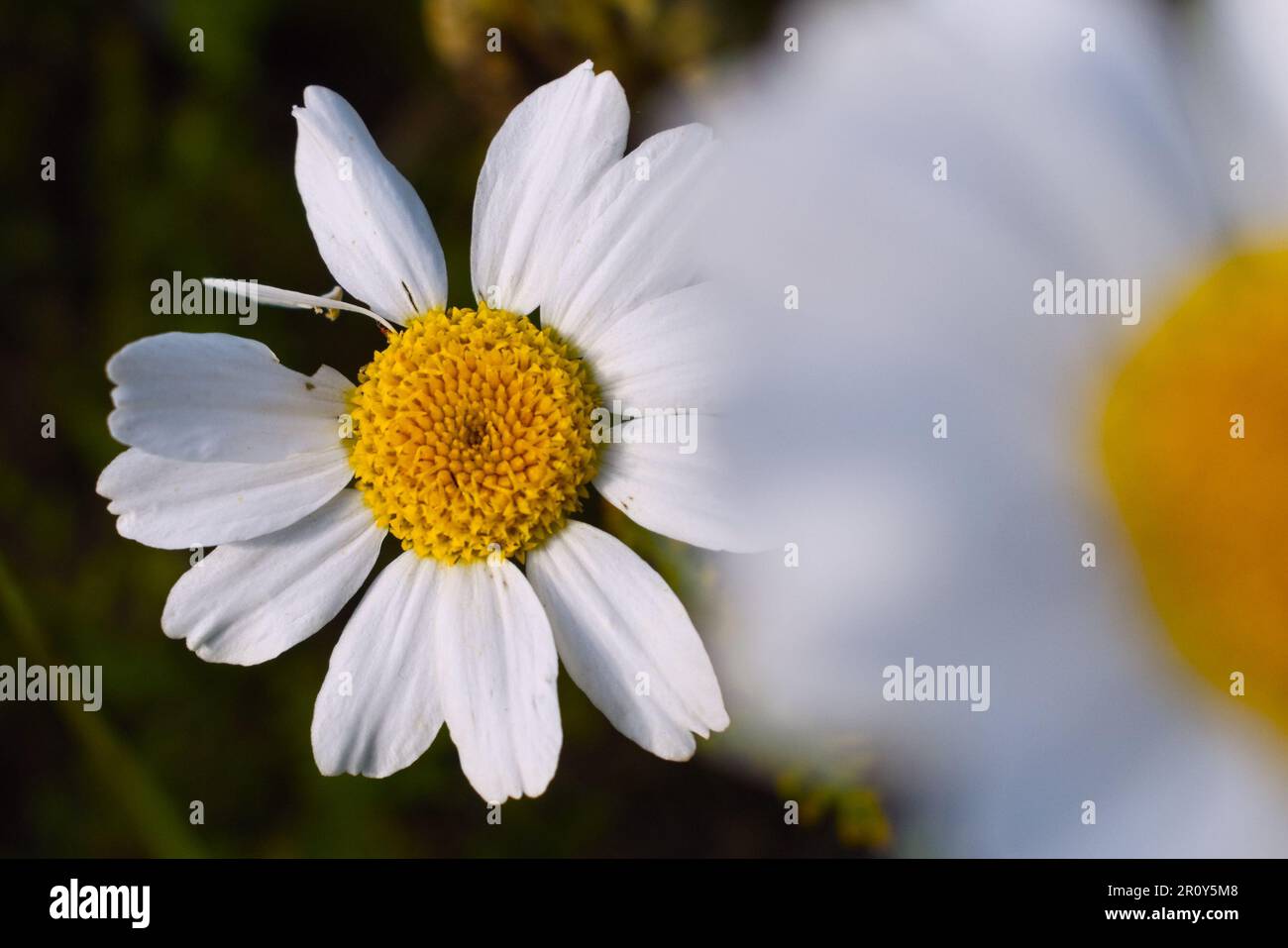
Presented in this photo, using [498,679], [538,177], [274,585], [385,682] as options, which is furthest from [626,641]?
[538,177]

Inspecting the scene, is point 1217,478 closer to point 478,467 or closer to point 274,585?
point 478,467

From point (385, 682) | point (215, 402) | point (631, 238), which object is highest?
point (631, 238)

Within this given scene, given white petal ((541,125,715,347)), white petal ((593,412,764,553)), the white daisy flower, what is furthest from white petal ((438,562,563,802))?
white petal ((541,125,715,347))

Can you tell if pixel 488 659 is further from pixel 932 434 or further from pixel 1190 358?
pixel 1190 358

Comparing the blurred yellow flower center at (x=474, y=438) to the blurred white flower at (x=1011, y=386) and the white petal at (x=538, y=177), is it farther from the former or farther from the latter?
the blurred white flower at (x=1011, y=386)

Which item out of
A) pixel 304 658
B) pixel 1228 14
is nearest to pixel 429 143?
pixel 304 658

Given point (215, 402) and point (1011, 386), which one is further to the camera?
point (215, 402)

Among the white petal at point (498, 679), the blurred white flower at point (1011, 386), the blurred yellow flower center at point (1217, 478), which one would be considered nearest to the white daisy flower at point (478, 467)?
the white petal at point (498, 679)
